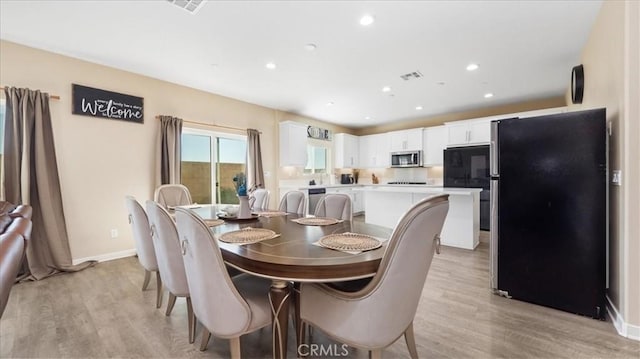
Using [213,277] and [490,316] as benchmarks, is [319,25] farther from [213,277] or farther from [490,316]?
[490,316]

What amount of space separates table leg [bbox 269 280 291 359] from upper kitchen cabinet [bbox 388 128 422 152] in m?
5.94

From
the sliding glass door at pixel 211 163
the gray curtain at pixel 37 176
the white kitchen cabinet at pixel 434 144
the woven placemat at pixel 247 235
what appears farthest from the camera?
the white kitchen cabinet at pixel 434 144

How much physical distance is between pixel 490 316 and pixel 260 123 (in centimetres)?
478

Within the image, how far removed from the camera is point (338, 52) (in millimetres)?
3215

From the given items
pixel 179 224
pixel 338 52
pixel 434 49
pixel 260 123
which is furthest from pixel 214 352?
pixel 260 123

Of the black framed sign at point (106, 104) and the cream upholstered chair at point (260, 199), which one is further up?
the black framed sign at point (106, 104)

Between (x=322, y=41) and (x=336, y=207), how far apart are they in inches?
71.1

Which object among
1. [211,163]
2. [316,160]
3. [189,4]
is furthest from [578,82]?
[211,163]

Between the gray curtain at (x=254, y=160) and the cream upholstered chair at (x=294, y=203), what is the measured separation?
7.34 feet

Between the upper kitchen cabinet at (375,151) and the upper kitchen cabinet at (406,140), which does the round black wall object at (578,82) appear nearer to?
the upper kitchen cabinet at (406,140)

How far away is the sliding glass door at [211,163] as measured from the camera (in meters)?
4.59

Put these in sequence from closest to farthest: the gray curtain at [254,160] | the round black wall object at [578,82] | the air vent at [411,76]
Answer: the round black wall object at [578,82] → the air vent at [411,76] → the gray curtain at [254,160]

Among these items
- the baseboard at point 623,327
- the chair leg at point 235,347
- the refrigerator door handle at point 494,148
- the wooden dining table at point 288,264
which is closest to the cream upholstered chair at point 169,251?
the wooden dining table at point 288,264

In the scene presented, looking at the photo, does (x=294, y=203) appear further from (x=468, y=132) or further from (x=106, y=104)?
(x=468, y=132)
